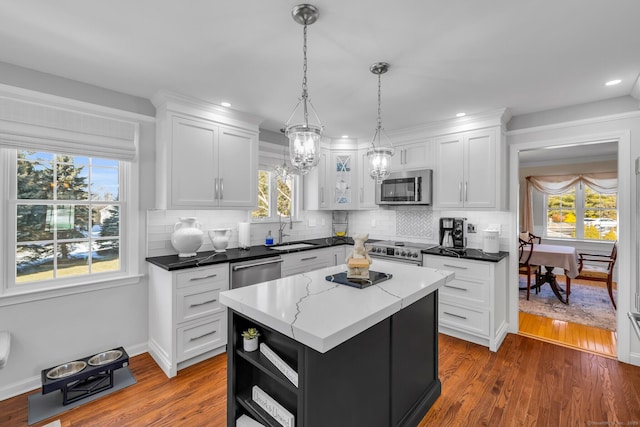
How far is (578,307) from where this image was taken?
4.34 meters

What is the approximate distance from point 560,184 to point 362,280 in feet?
21.9

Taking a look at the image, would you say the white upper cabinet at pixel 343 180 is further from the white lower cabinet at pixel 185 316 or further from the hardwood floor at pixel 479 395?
the hardwood floor at pixel 479 395

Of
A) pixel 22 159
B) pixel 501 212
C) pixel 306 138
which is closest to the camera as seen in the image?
pixel 306 138

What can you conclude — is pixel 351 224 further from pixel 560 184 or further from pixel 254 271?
pixel 560 184

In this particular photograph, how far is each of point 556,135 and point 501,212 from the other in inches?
38.2

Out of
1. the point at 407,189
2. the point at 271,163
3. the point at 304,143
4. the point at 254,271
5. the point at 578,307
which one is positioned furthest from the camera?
the point at 578,307

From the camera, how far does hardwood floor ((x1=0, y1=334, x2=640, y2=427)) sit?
2.10 metres

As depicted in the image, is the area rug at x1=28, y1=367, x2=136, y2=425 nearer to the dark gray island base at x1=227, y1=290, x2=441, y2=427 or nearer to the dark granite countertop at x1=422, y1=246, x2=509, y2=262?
the dark gray island base at x1=227, y1=290, x2=441, y2=427

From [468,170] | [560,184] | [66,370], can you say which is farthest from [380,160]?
[560,184]

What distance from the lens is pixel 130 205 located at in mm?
2906

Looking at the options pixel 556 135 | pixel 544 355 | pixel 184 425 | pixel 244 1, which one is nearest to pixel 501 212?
pixel 556 135

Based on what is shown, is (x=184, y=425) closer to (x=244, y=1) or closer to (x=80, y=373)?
(x=80, y=373)

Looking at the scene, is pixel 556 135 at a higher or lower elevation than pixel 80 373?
higher

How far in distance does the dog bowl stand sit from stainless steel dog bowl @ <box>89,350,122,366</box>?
7 centimetres
